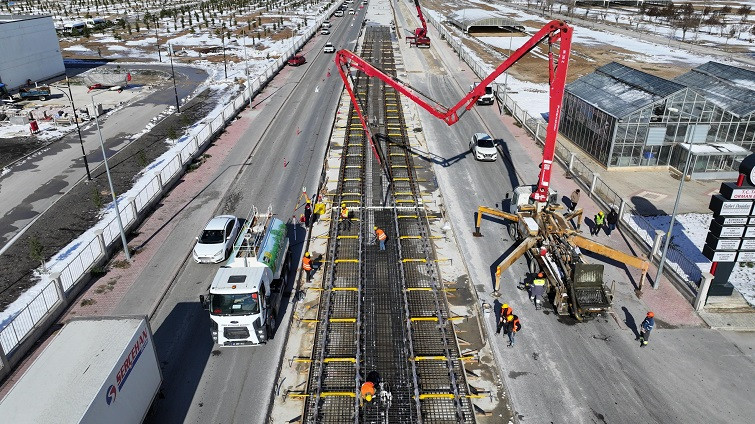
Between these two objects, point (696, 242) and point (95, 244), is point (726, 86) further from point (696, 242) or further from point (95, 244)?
point (95, 244)

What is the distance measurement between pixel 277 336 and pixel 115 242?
1285 centimetres

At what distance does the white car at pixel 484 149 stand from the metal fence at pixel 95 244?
2375cm

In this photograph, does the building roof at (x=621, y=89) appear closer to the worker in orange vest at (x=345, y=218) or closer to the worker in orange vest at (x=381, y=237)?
the worker in orange vest at (x=381, y=237)

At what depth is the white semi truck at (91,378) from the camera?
13.1m

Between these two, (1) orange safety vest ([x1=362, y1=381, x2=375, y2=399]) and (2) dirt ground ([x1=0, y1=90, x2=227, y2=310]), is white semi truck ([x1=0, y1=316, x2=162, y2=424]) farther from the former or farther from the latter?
(2) dirt ground ([x1=0, y1=90, x2=227, y2=310])

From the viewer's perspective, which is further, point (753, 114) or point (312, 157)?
point (312, 157)

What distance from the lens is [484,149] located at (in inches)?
1631

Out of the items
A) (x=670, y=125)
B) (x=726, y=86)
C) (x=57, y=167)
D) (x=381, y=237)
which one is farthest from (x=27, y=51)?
(x=726, y=86)

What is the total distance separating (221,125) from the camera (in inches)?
1917

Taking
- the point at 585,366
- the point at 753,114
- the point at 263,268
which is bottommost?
the point at 585,366

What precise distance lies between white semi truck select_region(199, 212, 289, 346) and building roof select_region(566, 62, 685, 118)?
3006 cm

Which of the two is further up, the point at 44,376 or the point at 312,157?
the point at 44,376

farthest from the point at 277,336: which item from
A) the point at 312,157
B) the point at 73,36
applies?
the point at 73,36

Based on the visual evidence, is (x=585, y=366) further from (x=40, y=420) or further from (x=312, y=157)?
(x=312, y=157)
